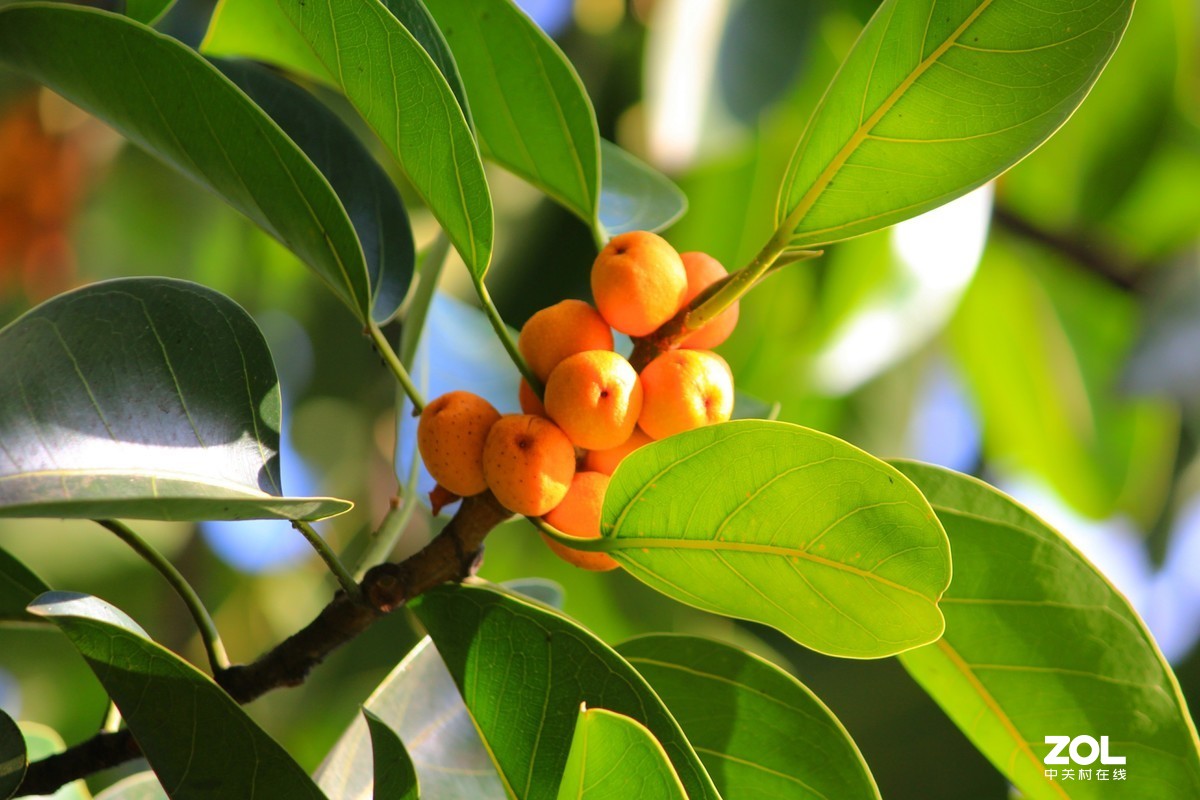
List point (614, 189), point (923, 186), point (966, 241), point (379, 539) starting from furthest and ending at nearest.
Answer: point (966, 241) → point (614, 189) → point (379, 539) → point (923, 186)

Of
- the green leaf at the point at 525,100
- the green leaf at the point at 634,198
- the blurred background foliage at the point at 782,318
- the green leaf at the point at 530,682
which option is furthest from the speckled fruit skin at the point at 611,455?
the blurred background foliage at the point at 782,318

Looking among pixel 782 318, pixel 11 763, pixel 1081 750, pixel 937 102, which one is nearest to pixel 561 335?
pixel 937 102

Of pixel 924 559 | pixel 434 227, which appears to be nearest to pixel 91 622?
pixel 924 559

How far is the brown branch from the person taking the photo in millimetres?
733

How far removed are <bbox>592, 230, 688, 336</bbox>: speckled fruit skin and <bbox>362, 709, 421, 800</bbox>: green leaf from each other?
1.02 ft

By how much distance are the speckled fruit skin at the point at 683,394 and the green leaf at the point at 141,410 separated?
22cm

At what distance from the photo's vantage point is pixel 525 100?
2.86ft

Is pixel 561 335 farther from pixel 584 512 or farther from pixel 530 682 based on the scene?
pixel 530 682

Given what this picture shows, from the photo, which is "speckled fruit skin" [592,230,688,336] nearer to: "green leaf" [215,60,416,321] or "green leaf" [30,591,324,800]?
"green leaf" [215,60,416,321]

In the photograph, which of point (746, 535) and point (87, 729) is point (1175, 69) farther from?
point (87, 729)

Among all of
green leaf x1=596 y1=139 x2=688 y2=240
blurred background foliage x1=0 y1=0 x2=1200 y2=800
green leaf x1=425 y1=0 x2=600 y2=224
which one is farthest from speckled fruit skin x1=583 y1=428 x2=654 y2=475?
blurred background foliage x1=0 y1=0 x2=1200 y2=800

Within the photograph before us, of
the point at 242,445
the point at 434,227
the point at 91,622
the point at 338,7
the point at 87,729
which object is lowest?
the point at 91,622

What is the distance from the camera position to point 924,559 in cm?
67

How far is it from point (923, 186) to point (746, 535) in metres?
0.26
